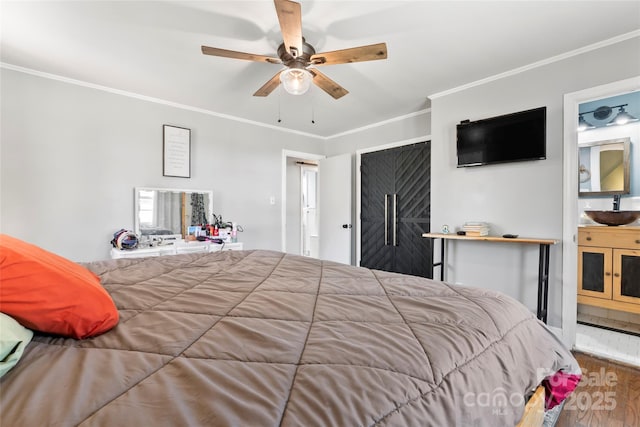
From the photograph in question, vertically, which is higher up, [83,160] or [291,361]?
[83,160]

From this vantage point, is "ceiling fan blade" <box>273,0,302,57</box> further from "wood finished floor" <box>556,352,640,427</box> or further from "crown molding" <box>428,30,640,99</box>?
"wood finished floor" <box>556,352,640,427</box>

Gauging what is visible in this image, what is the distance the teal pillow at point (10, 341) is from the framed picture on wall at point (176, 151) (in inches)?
122

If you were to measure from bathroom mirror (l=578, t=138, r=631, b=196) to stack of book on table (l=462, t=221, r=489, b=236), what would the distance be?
1.49 meters

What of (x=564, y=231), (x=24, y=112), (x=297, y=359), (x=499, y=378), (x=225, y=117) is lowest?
(x=499, y=378)

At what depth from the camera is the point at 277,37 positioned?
2162 mm

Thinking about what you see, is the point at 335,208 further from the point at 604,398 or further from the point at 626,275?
the point at 604,398

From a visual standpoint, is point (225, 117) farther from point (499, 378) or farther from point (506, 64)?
point (499, 378)

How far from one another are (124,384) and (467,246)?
10.3 ft

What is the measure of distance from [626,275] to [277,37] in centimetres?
396

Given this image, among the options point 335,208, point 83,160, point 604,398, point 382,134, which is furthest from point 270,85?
point 604,398

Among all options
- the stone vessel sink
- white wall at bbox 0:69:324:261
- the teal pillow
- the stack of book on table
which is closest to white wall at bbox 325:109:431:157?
the stack of book on table

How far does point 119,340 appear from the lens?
76cm

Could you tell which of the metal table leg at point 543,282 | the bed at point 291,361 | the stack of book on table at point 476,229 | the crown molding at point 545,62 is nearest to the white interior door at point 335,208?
the crown molding at point 545,62

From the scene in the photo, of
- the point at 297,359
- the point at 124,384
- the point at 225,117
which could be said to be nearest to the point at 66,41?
the point at 225,117
